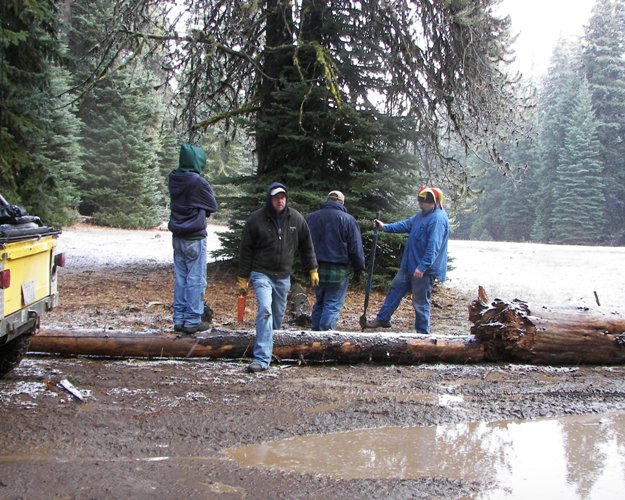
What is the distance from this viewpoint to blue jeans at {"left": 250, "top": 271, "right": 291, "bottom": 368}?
5.94m

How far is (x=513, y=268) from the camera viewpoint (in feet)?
55.2

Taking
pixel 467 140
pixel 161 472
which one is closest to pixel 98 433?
pixel 161 472

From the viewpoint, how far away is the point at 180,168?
6.73 m

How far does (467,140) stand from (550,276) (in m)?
5.44

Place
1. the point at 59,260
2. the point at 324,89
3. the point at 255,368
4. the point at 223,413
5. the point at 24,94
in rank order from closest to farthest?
the point at 223,413, the point at 59,260, the point at 255,368, the point at 324,89, the point at 24,94

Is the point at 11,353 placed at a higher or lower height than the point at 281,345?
higher

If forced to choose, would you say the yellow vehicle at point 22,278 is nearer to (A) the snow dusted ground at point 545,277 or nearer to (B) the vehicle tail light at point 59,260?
(B) the vehicle tail light at point 59,260

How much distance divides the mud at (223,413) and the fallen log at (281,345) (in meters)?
0.12

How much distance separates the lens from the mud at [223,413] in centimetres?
344

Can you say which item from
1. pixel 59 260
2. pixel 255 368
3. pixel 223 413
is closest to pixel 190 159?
pixel 59 260

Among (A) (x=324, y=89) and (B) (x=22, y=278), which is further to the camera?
(A) (x=324, y=89)

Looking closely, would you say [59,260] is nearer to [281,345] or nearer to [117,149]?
[281,345]

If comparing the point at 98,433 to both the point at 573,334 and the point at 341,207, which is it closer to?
the point at 341,207

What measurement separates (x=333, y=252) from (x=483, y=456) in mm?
3769
